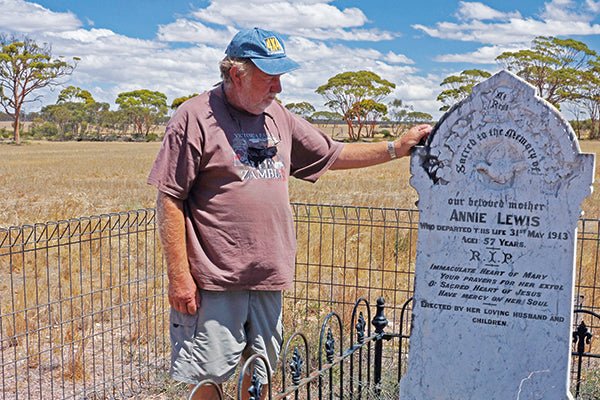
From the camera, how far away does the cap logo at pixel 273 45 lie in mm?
3533

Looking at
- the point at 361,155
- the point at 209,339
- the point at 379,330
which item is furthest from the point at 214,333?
the point at 361,155

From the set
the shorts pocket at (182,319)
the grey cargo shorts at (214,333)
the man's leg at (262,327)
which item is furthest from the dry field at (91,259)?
the man's leg at (262,327)

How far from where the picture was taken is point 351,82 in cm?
8575

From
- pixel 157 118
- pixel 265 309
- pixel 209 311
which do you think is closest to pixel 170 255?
pixel 209 311

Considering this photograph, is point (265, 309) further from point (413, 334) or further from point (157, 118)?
point (157, 118)

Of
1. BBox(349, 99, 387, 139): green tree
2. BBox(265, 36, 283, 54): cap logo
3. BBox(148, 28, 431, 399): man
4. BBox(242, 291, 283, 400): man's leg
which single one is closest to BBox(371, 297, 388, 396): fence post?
BBox(242, 291, 283, 400): man's leg

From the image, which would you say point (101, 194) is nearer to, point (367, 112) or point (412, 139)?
point (412, 139)

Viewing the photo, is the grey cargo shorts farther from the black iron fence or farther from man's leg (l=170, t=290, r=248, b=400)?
the black iron fence

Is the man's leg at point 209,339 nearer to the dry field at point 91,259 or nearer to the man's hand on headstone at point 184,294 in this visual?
the man's hand on headstone at point 184,294

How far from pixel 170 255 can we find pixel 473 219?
1.64 meters

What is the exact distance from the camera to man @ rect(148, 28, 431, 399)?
11.5 ft

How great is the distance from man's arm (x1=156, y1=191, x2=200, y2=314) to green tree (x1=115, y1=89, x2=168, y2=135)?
298 feet

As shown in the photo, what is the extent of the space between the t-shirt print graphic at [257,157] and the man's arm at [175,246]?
0.37 m

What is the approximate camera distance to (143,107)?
318 ft
